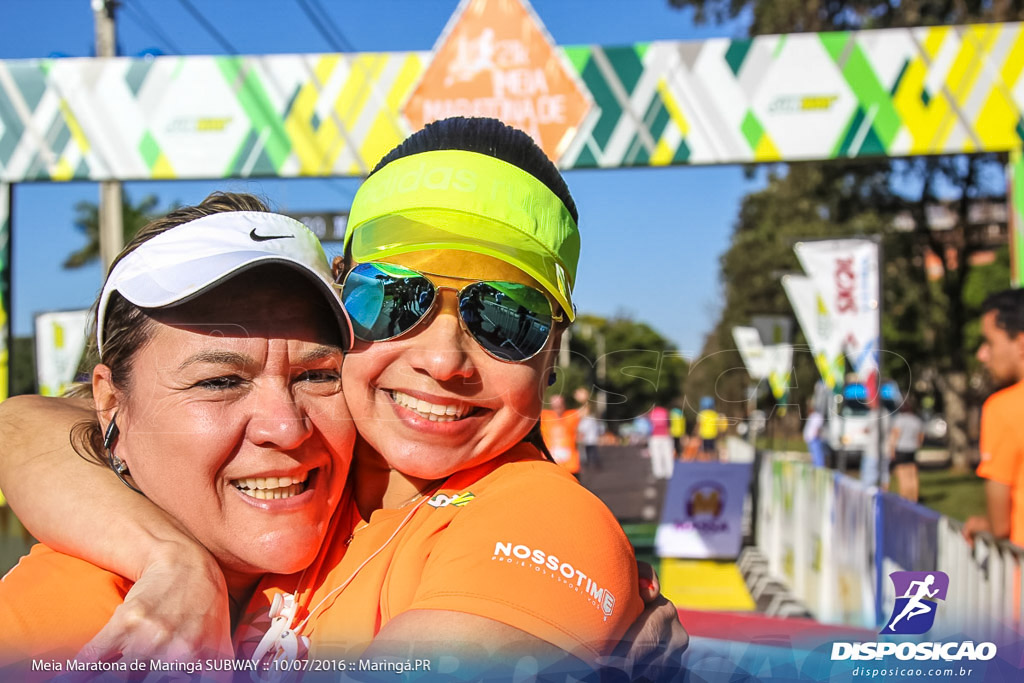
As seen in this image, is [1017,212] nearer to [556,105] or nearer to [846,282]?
[846,282]

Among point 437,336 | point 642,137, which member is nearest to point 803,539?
point 642,137

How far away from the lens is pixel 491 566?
106 cm

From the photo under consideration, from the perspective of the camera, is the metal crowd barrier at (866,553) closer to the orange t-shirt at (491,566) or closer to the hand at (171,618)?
the orange t-shirt at (491,566)

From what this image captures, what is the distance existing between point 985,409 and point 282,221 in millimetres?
3400

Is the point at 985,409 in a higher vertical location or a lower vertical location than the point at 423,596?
higher

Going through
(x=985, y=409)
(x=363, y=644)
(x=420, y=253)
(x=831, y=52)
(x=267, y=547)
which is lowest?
(x=363, y=644)

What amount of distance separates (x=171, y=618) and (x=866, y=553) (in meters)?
5.28

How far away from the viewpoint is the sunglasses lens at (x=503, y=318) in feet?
4.16

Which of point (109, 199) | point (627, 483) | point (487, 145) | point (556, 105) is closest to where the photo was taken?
point (487, 145)

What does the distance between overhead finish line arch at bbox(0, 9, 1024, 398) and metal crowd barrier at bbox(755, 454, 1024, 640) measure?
6.60 feet

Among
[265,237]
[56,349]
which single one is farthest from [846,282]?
[265,237]

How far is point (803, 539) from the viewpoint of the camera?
7570mm

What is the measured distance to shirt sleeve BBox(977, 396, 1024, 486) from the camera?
361 cm

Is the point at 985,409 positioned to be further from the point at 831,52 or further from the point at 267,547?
the point at 267,547
